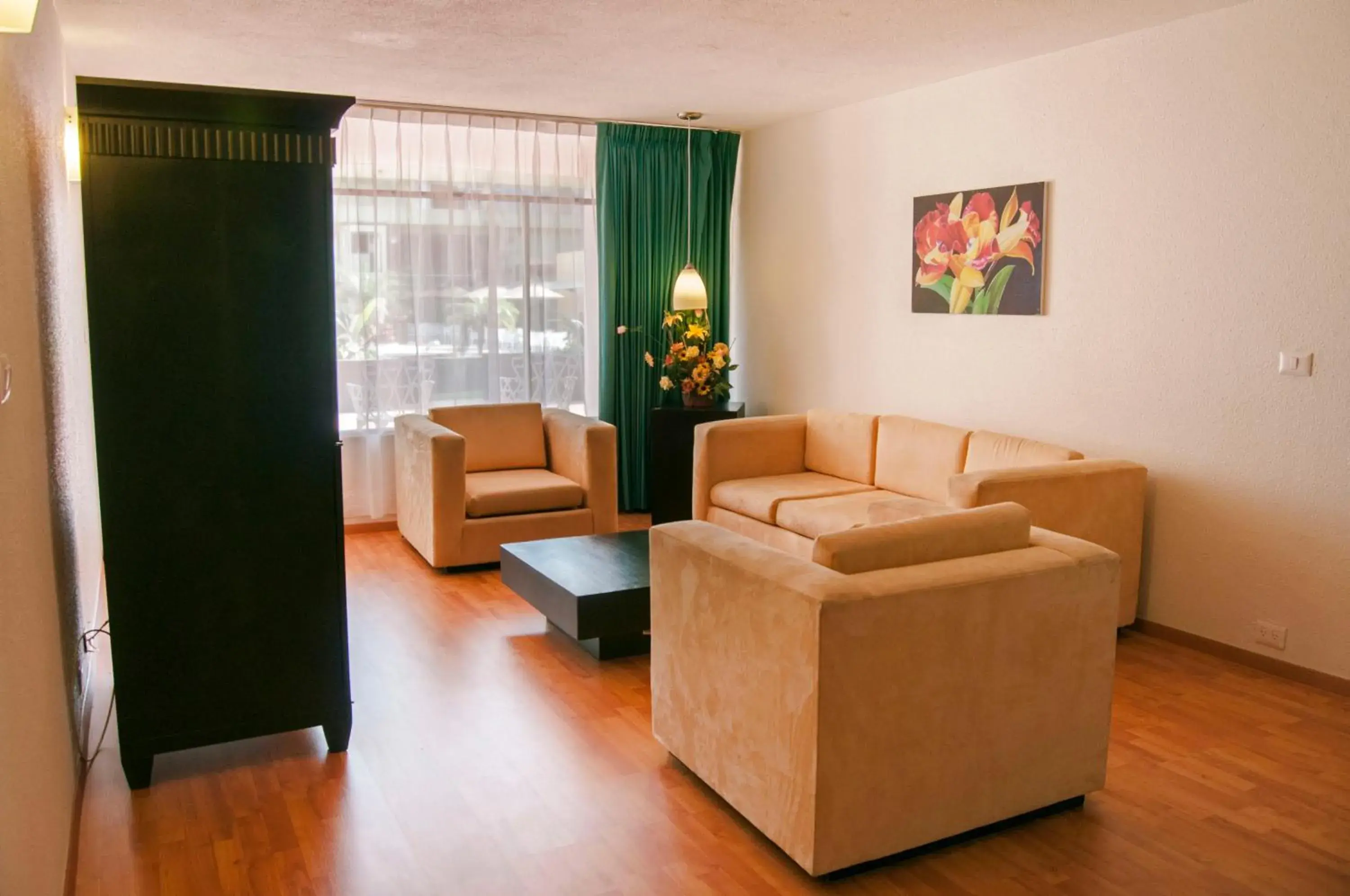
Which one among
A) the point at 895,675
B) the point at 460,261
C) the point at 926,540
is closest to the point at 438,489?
the point at 460,261

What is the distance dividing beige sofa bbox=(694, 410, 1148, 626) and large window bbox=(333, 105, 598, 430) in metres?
1.54

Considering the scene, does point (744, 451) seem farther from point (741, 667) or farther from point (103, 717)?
point (103, 717)

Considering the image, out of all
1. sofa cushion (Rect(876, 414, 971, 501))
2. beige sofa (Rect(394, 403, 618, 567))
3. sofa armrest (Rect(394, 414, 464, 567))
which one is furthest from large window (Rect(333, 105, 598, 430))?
sofa cushion (Rect(876, 414, 971, 501))

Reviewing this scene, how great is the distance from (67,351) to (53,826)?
211 cm

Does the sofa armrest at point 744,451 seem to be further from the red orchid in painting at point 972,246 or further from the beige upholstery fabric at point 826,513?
the red orchid in painting at point 972,246

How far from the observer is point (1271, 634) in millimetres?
4156

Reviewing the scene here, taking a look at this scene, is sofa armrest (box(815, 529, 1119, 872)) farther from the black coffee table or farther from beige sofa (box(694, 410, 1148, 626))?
the black coffee table

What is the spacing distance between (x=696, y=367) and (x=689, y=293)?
451mm

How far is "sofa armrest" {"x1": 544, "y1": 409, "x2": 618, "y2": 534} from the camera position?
5.90 m

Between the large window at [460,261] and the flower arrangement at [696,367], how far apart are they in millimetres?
534

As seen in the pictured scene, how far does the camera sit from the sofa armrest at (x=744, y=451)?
588cm

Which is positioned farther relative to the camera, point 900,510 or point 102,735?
point 900,510

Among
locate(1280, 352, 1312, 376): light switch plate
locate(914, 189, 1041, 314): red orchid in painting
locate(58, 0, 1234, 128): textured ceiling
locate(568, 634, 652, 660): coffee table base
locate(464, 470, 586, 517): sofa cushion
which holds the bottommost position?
locate(568, 634, 652, 660): coffee table base

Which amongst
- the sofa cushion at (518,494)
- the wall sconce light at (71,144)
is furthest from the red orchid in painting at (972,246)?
the wall sconce light at (71,144)
